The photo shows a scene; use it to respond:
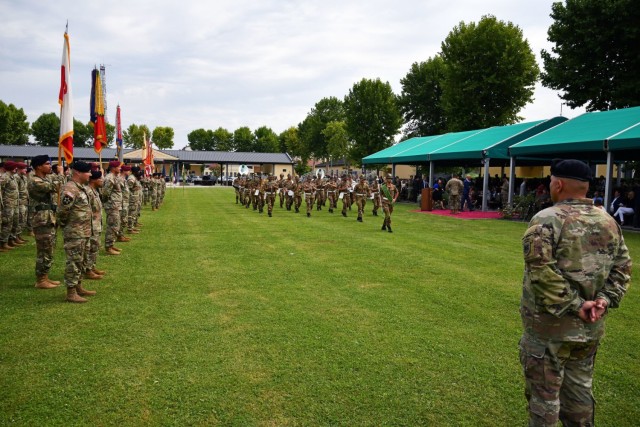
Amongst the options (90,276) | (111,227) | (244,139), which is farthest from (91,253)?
(244,139)

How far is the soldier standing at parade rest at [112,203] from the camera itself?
10.3 m

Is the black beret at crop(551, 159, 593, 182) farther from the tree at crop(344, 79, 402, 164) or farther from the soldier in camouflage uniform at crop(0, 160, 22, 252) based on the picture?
the tree at crop(344, 79, 402, 164)

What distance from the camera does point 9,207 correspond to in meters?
10.8

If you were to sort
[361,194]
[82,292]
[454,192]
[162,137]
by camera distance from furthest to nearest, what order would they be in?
[162,137]
[454,192]
[361,194]
[82,292]

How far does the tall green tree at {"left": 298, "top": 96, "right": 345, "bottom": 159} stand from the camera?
88.2 meters

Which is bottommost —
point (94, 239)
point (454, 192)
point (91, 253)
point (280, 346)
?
point (280, 346)

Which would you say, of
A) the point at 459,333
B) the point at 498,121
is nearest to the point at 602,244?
the point at 459,333

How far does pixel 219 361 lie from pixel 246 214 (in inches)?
632

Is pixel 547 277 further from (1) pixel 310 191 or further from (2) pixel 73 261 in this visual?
(1) pixel 310 191

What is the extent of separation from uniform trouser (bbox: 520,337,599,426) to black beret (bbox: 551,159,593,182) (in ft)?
3.46

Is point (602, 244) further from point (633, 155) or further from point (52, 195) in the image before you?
point (633, 155)

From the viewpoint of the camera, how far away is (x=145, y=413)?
144 inches

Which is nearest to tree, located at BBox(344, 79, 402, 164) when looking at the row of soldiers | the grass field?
the row of soldiers

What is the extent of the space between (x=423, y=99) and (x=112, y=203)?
4753 cm
